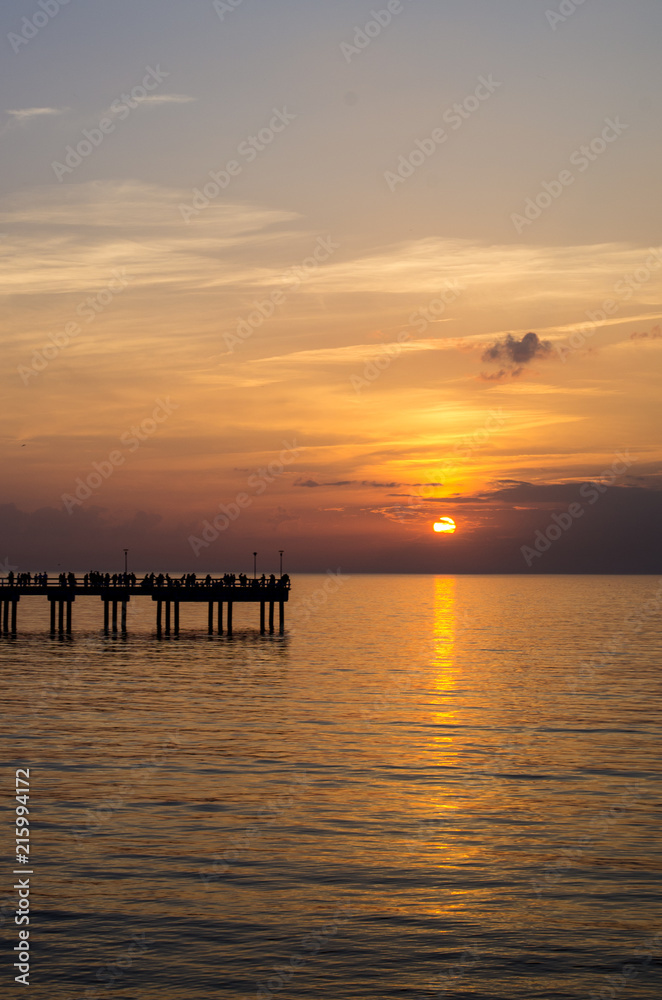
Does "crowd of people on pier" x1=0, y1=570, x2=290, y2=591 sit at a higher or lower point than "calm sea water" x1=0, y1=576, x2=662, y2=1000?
higher

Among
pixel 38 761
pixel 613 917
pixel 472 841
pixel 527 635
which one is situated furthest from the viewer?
pixel 527 635

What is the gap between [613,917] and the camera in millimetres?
19156

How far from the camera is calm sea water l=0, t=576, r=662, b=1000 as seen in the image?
666 inches

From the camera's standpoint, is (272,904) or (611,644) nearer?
(272,904)

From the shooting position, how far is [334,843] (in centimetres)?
2344

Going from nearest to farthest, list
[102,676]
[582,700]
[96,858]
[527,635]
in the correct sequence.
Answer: [96,858] → [582,700] → [102,676] → [527,635]

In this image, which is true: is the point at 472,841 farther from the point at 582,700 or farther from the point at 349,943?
the point at 582,700

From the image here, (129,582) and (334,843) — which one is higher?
(129,582)

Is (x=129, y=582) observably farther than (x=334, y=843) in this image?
Yes

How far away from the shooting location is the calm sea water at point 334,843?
666 inches

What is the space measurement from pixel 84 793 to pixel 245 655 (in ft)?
Answer: 143

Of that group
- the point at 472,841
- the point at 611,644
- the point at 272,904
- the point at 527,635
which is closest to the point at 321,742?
the point at 472,841

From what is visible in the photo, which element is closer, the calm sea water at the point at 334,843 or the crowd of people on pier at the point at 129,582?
the calm sea water at the point at 334,843

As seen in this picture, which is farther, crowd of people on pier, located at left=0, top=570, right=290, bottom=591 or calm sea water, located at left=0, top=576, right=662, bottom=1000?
crowd of people on pier, located at left=0, top=570, right=290, bottom=591
